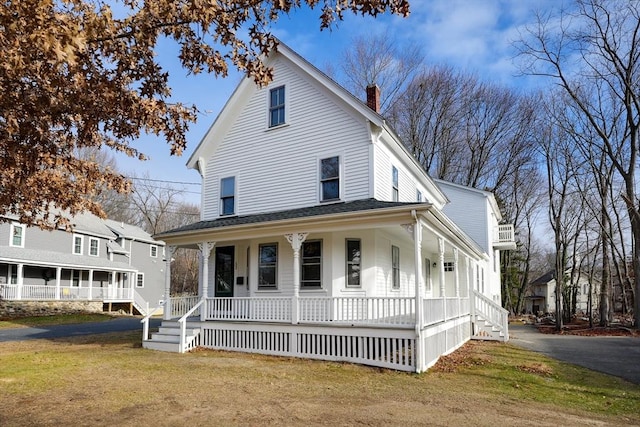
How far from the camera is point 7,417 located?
6461 millimetres

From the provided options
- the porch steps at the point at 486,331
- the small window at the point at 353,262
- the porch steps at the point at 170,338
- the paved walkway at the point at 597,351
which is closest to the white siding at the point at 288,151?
the small window at the point at 353,262

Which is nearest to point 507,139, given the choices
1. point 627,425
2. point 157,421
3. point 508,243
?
point 508,243

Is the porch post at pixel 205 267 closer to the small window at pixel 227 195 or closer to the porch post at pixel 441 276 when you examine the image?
the small window at pixel 227 195

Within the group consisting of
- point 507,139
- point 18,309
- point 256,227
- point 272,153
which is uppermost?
point 507,139

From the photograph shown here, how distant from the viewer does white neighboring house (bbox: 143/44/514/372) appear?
11.3m

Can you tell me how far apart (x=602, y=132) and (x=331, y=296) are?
17479 millimetres

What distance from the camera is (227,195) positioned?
626 inches

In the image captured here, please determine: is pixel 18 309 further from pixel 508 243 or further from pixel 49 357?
pixel 508 243

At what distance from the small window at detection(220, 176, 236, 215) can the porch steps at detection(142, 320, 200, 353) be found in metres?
4.01

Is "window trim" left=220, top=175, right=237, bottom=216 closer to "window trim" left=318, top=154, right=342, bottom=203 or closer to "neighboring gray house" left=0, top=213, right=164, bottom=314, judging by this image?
"window trim" left=318, top=154, right=342, bottom=203

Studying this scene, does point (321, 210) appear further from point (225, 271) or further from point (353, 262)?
point (225, 271)

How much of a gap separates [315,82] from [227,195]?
4.80m

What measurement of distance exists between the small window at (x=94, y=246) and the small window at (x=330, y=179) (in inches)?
1011

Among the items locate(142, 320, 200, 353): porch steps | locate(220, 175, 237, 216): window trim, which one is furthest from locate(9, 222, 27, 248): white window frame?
locate(142, 320, 200, 353): porch steps
